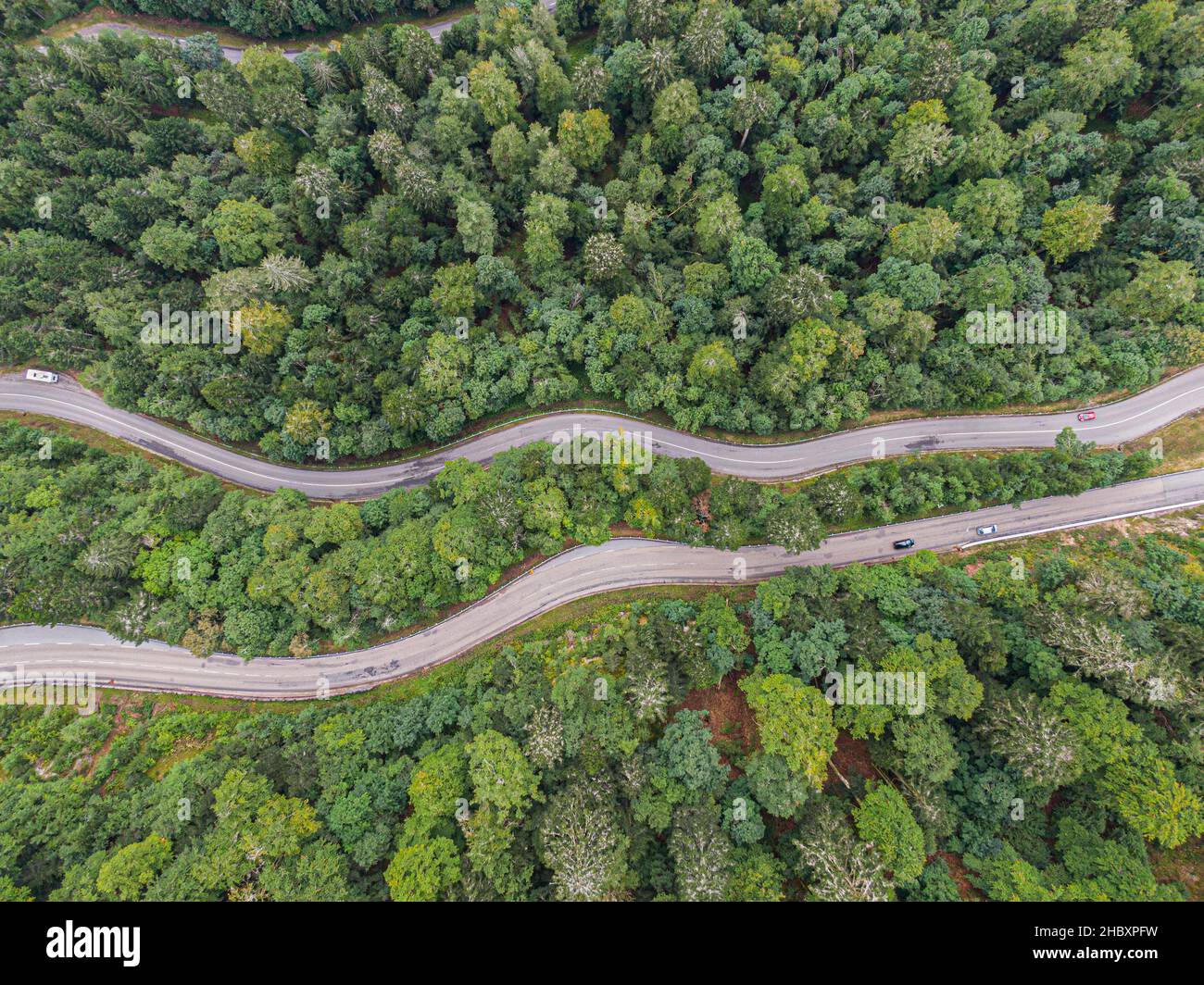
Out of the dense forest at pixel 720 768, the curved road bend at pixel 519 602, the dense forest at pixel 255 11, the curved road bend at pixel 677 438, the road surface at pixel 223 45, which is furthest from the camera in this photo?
the road surface at pixel 223 45

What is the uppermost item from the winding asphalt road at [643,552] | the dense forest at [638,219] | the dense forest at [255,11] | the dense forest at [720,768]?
the dense forest at [255,11]

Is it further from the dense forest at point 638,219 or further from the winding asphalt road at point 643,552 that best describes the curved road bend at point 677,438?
the dense forest at point 638,219

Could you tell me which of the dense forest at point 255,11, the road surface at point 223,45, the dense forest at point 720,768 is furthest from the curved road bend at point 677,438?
the dense forest at point 255,11

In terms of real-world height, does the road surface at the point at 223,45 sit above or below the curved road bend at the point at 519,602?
above

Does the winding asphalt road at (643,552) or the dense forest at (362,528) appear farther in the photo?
the winding asphalt road at (643,552)

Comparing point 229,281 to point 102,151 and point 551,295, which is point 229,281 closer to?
point 102,151

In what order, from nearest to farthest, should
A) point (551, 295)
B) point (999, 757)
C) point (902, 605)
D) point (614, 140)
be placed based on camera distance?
point (999, 757) < point (902, 605) < point (551, 295) < point (614, 140)

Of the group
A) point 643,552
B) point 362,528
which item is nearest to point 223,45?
point 362,528

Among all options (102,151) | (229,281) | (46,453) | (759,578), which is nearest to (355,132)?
(229,281)
